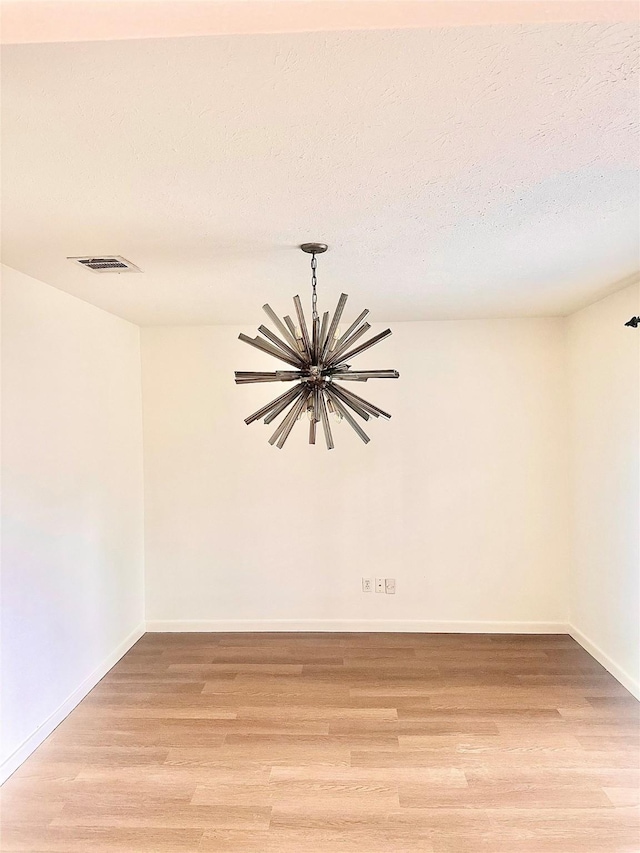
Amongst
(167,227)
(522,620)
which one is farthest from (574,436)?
(167,227)

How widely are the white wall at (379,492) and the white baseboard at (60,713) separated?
60cm

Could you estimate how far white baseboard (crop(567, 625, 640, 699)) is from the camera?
12.1ft

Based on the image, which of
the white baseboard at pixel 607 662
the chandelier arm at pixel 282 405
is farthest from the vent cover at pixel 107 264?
the white baseboard at pixel 607 662

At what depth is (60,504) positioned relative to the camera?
11.6 feet

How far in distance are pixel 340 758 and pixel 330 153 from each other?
2.64 metres

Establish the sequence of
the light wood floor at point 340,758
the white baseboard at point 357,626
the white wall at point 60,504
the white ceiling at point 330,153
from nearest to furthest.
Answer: the white ceiling at point 330,153, the light wood floor at point 340,758, the white wall at point 60,504, the white baseboard at point 357,626

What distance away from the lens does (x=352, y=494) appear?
4.86 meters

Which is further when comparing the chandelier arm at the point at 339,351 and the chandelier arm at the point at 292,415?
the chandelier arm at the point at 292,415

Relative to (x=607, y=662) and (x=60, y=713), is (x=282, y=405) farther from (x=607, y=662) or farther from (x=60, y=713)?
(x=607, y=662)

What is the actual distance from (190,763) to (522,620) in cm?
274

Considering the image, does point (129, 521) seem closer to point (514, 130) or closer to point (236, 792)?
point (236, 792)

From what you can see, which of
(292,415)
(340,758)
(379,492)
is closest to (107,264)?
(292,415)

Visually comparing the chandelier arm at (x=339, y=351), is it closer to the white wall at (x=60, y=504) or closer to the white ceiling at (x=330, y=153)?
the white ceiling at (x=330, y=153)

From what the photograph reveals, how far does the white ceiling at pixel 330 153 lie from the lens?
4.17 ft
